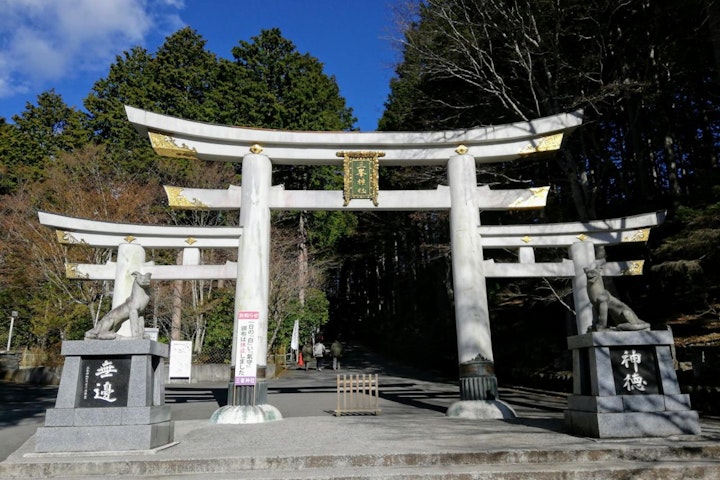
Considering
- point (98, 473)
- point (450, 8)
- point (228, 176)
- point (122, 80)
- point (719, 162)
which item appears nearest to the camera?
point (98, 473)

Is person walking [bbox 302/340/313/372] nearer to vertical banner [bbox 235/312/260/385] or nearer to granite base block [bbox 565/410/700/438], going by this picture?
vertical banner [bbox 235/312/260/385]

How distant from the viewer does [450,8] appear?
49.3 feet

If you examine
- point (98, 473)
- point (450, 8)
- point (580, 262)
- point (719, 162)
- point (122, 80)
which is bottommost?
point (98, 473)

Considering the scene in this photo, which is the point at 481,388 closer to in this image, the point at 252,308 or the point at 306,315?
A: the point at 252,308

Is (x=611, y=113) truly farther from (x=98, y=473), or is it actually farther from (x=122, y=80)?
(x=122, y=80)

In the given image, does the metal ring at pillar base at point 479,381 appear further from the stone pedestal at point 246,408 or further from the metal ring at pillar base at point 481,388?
the stone pedestal at point 246,408

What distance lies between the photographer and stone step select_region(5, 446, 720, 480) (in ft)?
16.4

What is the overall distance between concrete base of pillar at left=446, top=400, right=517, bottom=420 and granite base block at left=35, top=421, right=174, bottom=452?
5287 mm

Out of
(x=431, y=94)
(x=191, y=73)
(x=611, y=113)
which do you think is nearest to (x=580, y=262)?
(x=431, y=94)

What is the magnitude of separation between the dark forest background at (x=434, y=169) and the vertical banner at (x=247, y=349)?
8.51m

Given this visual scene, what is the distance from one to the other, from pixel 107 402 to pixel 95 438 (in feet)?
1.41

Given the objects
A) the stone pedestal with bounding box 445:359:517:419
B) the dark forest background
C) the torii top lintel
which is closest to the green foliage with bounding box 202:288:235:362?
the dark forest background

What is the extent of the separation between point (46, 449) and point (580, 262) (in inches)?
369

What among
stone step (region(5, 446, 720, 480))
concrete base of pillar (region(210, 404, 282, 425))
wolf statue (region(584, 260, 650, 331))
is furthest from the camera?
concrete base of pillar (region(210, 404, 282, 425))
